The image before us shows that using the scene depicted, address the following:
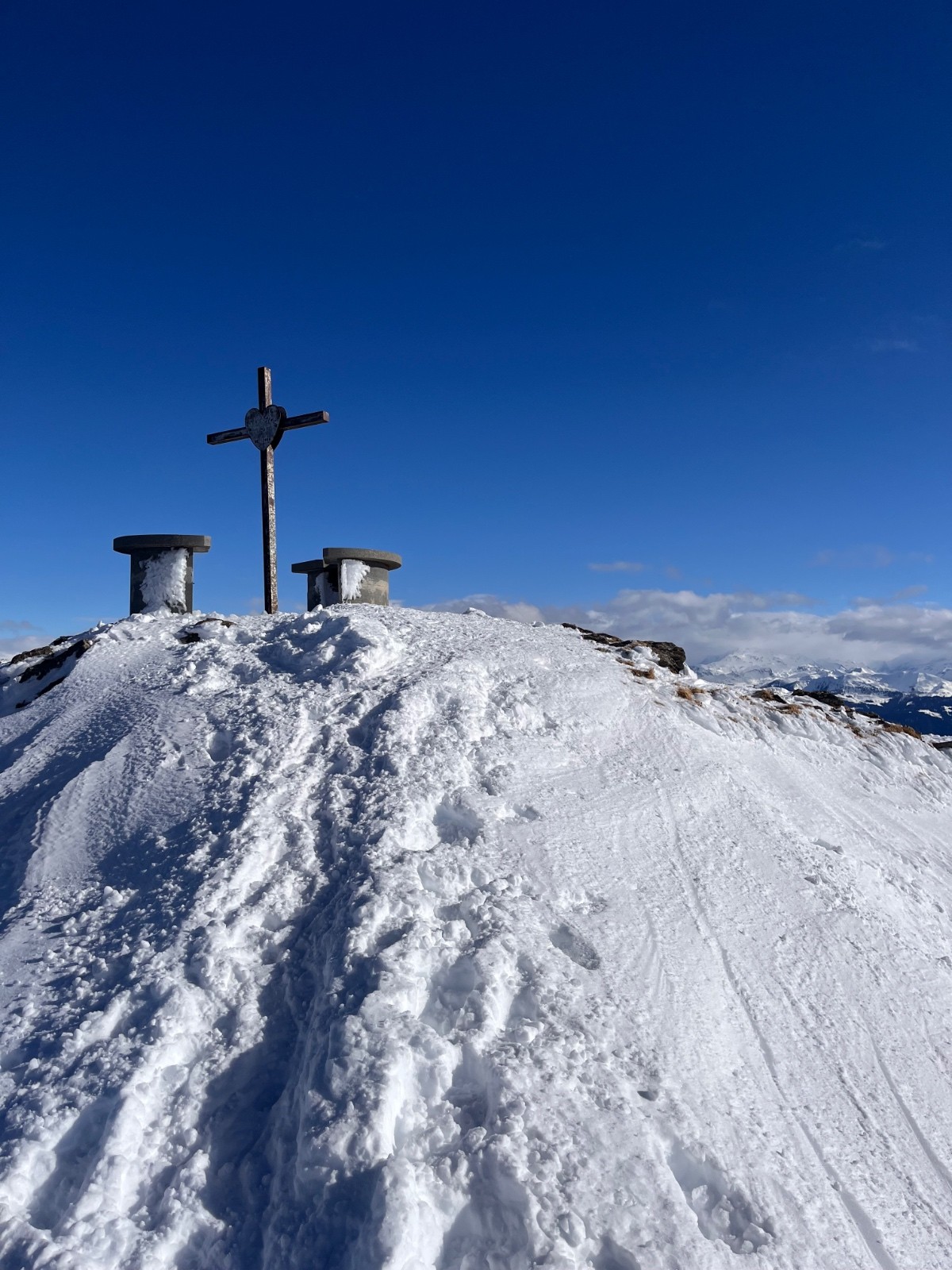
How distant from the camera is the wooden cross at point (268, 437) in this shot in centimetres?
1258

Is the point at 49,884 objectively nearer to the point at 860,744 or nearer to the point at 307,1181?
the point at 307,1181

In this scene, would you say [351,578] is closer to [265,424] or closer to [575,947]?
[265,424]

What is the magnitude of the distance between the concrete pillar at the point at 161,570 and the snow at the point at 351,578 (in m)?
2.34

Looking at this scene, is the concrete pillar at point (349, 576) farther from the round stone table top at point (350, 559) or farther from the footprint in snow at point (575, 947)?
the footprint in snow at point (575, 947)

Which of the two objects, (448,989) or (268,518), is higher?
(268,518)

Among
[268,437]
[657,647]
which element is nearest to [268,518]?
[268,437]

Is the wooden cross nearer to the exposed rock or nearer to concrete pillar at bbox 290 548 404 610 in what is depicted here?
concrete pillar at bbox 290 548 404 610

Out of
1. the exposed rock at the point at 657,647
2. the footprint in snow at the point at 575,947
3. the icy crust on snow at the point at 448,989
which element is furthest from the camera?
the exposed rock at the point at 657,647

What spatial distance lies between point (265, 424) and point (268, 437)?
27cm

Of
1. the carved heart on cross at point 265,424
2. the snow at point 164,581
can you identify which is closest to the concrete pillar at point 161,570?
the snow at point 164,581

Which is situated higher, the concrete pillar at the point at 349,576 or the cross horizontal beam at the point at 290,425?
the cross horizontal beam at the point at 290,425

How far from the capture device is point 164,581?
1270cm

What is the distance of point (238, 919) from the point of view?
506 centimetres

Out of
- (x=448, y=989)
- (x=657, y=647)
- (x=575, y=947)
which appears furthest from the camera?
(x=657, y=647)
